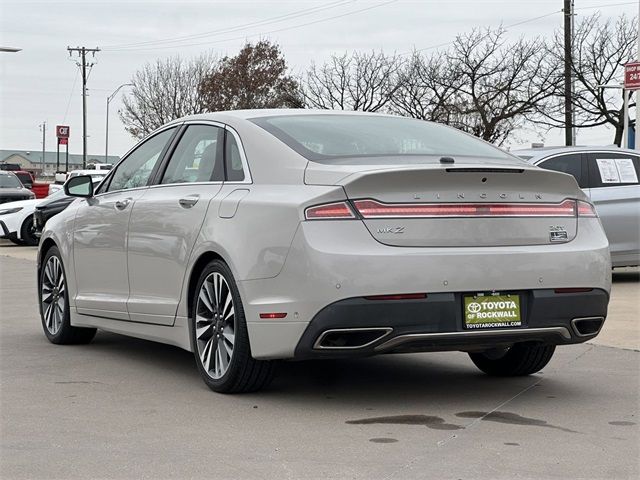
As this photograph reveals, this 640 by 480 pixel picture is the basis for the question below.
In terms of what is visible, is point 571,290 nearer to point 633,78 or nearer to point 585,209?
point 585,209

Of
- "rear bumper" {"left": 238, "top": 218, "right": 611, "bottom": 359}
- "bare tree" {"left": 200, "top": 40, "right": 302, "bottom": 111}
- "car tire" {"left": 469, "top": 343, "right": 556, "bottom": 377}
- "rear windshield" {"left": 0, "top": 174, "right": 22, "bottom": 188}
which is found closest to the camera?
"rear bumper" {"left": 238, "top": 218, "right": 611, "bottom": 359}

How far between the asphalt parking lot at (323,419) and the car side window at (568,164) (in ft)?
16.8

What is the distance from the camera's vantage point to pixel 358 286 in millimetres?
5633

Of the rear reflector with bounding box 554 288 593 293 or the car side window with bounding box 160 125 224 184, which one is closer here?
the rear reflector with bounding box 554 288 593 293

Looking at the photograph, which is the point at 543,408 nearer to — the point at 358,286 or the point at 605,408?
the point at 605,408

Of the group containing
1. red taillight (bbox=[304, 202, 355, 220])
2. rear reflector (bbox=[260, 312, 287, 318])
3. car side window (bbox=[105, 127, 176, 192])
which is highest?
car side window (bbox=[105, 127, 176, 192])

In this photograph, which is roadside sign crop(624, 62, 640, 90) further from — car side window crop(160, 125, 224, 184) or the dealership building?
the dealership building

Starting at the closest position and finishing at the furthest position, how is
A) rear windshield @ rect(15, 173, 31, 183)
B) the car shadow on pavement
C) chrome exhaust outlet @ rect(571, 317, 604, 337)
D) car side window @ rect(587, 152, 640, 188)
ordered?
chrome exhaust outlet @ rect(571, 317, 604, 337)
the car shadow on pavement
car side window @ rect(587, 152, 640, 188)
rear windshield @ rect(15, 173, 31, 183)

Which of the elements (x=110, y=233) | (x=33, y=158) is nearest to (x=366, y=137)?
(x=110, y=233)

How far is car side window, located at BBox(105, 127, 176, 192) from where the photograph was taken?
7.59 metres

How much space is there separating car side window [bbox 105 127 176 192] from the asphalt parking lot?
1177 millimetres

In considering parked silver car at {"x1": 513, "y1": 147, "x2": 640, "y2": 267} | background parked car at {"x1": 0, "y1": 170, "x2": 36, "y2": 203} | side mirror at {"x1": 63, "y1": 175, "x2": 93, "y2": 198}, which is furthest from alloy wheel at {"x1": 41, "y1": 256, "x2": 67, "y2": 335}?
background parked car at {"x1": 0, "y1": 170, "x2": 36, "y2": 203}

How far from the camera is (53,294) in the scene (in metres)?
8.71

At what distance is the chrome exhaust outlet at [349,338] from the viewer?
5691 mm
